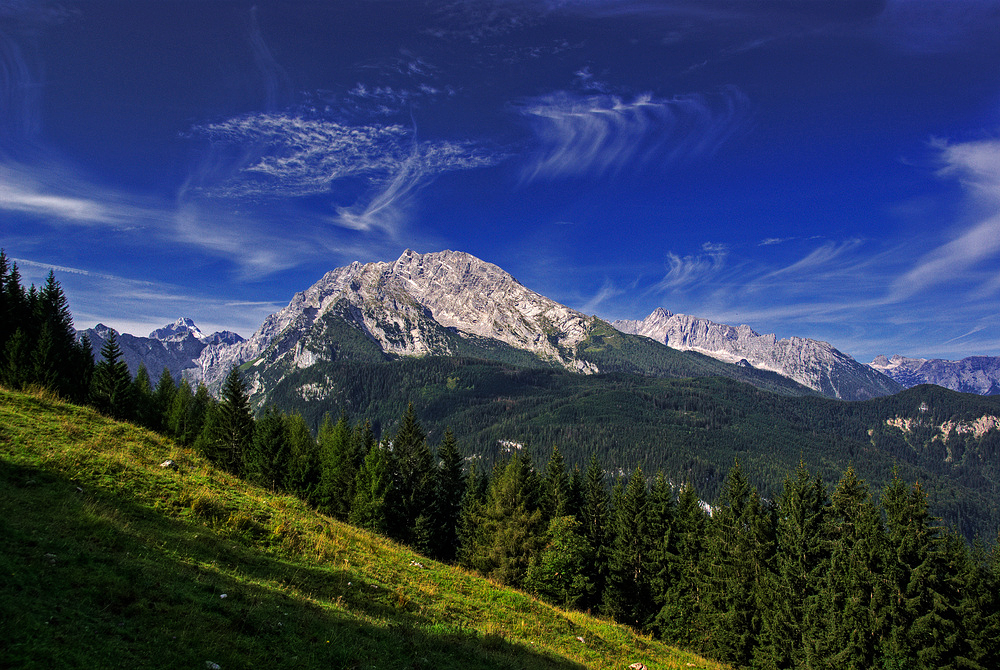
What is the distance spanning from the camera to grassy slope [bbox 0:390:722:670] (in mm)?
8734

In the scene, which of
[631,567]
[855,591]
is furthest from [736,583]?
[631,567]

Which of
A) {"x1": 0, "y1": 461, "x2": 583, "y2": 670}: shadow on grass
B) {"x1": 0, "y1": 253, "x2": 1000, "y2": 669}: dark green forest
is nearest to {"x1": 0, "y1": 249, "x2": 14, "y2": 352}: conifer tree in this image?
{"x1": 0, "y1": 253, "x2": 1000, "y2": 669}: dark green forest

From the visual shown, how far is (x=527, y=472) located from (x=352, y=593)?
42.2 m

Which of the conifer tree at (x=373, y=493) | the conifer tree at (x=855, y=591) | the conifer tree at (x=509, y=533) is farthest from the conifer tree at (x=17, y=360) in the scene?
the conifer tree at (x=855, y=591)

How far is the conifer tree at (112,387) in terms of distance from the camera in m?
55.0

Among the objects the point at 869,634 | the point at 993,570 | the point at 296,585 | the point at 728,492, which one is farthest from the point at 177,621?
the point at 993,570

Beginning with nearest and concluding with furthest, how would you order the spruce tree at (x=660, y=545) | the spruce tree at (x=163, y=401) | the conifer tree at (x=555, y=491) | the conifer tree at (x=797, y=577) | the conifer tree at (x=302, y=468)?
the conifer tree at (x=797, y=577) → the spruce tree at (x=660, y=545) → the conifer tree at (x=555, y=491) → the conifer tree at (x=302, y=468) → the spruce tree at (x=163, y=401)

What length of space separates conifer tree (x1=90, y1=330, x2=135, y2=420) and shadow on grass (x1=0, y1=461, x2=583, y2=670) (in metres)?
52.5

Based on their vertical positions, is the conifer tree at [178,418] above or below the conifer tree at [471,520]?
above

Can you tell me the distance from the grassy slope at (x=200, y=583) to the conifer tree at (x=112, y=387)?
4225 cm

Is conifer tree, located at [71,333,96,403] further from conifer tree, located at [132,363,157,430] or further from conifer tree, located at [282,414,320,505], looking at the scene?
conifer tree, located at [282,414,320,505]

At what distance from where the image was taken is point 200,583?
11664 millimetres

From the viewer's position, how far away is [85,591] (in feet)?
30.7

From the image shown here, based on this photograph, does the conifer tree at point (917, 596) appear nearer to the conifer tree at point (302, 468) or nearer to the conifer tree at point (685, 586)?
the conifer tree at point (685, 586)
